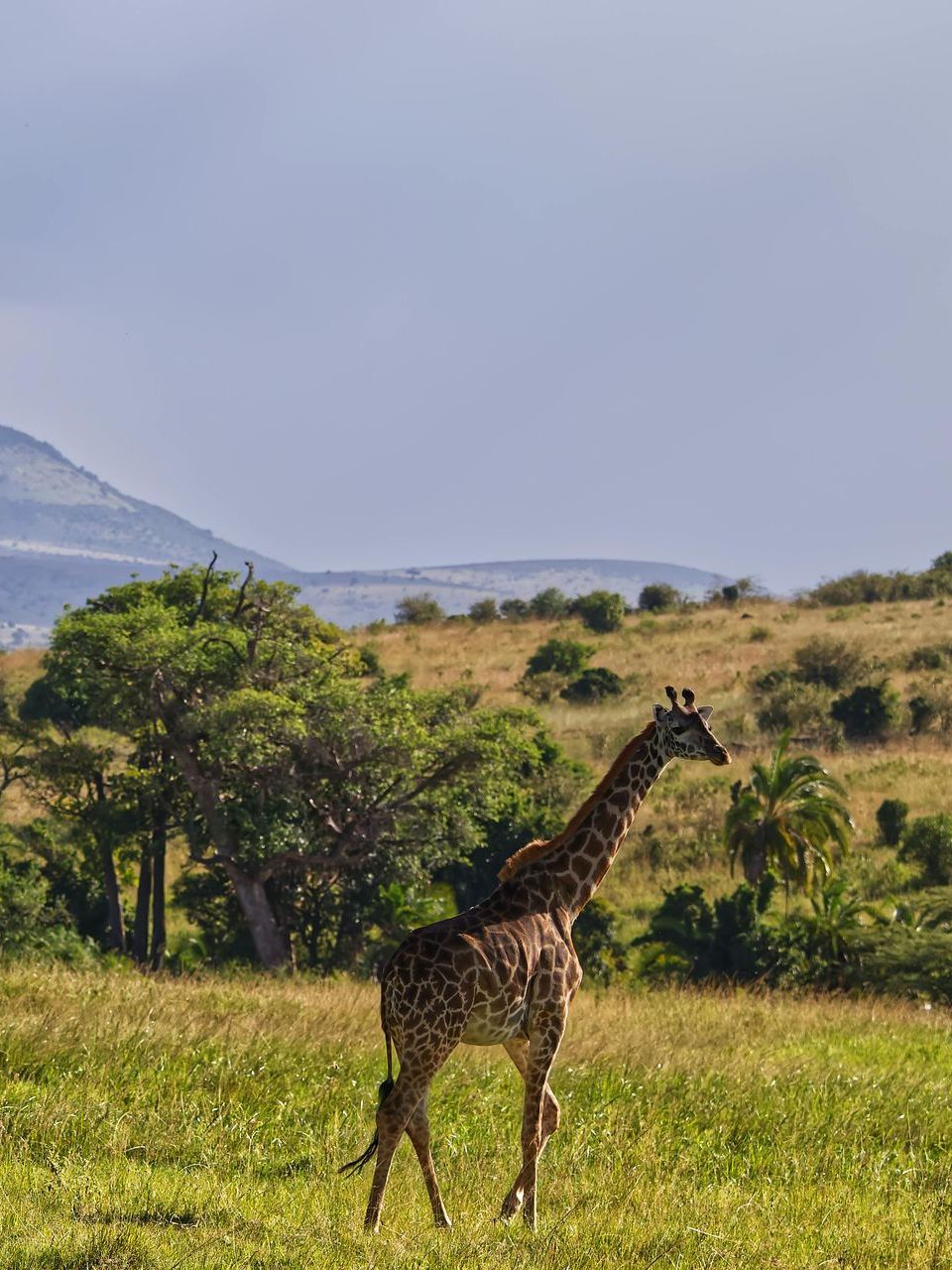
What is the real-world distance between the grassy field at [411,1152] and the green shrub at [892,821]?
28.0 meters

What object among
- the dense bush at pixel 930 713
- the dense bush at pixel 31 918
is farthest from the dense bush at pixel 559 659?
the dense bush at pixel 31 918

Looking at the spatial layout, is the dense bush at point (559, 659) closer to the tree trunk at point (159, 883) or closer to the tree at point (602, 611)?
the tree at point (602, 611)

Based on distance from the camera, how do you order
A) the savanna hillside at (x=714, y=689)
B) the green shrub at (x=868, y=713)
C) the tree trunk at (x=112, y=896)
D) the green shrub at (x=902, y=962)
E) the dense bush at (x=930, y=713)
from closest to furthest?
1. the green shrub at (x=902, y=962)
2. the tree trunk at (x=112, y=896)
3. the savanna hillside at (x=714, y=689)
4. the green shrub at (x=868, y=713)
5. the dense bush at (x=930, y=713)

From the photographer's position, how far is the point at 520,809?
125ft

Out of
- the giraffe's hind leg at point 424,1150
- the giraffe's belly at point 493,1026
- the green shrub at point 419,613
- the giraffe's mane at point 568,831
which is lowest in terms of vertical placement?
the giraffe's hind leg at point 424,1150

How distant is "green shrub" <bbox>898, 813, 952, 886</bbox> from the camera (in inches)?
1575

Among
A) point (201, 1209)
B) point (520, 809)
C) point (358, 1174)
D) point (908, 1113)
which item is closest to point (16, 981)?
point (358, 1174)

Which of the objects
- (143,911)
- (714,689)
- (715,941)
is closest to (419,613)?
(714,689)

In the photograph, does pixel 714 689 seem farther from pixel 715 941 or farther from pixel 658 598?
pixel 715 941

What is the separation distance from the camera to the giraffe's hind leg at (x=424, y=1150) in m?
8.57

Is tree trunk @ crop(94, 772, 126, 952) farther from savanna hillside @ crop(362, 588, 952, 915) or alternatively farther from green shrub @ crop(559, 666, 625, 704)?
green shrub @ crop(559, 666, 625, 704)

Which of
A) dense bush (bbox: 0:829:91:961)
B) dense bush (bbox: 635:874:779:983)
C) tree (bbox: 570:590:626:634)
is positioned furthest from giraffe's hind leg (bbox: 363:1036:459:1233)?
tree (bbox: 570:590:626:634)

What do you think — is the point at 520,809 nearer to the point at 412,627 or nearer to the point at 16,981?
the point at 16,981

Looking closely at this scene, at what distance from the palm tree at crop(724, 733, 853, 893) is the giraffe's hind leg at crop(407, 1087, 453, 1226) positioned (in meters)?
27.8
